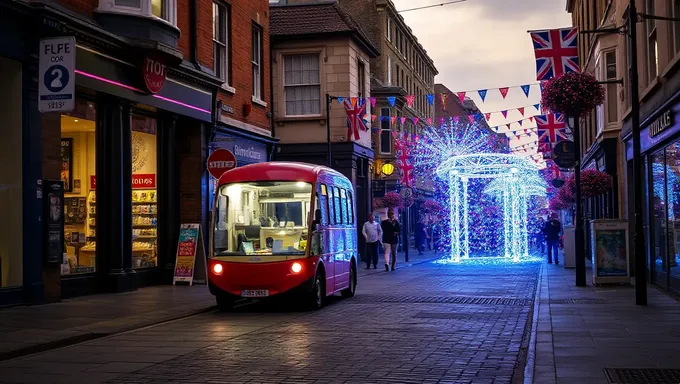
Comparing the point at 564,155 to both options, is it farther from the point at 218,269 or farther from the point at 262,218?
the point at 218,269

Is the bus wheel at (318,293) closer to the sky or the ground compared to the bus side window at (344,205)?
closer to the ground

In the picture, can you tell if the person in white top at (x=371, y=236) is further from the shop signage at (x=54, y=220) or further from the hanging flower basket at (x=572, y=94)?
the shop signage at (x=54, y=220)

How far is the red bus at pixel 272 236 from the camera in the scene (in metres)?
15.7

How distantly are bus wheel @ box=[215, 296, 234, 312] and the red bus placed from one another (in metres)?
0.02

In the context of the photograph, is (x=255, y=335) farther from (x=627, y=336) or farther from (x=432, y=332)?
(x=627, y=336)

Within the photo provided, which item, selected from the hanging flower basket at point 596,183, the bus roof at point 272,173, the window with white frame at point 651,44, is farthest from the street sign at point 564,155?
the bus roof at point 272,173

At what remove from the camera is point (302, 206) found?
16391 mm

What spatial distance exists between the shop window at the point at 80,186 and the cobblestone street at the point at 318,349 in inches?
163

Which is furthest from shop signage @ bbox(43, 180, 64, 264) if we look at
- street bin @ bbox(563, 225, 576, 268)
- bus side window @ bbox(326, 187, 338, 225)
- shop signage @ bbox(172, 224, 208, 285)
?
street bin @ bbox(563, 225, 576, 268)

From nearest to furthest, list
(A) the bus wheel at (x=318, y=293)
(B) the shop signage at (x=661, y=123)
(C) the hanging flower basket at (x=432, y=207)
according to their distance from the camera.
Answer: (A) the bus wheel at (x=318, y=293)
(B) the shop signage at (x=661, y=123)
(C) the hanging flower basket at (x=432, y=207)

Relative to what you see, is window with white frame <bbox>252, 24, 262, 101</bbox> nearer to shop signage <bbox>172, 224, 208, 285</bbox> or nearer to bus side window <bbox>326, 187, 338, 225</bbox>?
shop signage <bbox>172, 224, 208, 285</bbox>

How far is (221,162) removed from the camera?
20000 mm

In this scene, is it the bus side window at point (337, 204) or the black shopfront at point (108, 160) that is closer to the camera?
the black shopfront at point (108, 160)

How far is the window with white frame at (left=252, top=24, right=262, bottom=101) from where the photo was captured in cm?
2769
